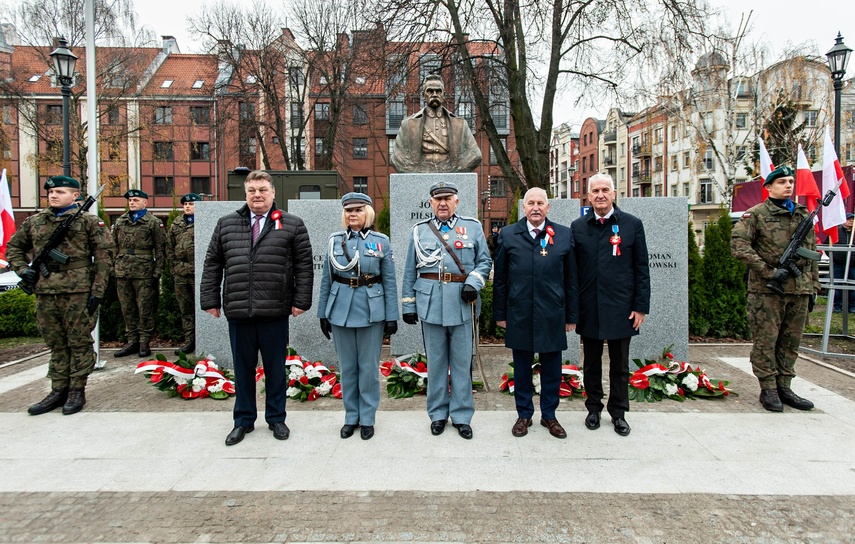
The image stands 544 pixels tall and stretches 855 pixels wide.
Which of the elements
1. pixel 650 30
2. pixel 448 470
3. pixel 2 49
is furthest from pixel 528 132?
pixel 2 49

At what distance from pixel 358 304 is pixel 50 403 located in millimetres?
3286

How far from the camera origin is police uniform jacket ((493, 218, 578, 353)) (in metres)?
4.28

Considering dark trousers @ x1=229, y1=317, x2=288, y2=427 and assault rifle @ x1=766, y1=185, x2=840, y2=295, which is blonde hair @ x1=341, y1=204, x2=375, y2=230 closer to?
dark trousers @ x1=229, y1=317, x2=288, y2=427

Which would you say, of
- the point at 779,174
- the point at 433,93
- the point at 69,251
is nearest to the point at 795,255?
the point at 779,174

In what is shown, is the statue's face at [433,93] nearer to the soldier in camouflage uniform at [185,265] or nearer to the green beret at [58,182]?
the soldier in camouflage uniform at [185,265]

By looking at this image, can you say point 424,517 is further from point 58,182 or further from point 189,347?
point 189,347

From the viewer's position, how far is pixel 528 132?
51.9 ft

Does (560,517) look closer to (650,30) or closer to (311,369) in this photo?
(311,369)

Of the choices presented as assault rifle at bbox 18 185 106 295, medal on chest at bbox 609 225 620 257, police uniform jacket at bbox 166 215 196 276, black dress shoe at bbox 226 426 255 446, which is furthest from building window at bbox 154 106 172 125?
medal on chest at bbox 609 225 620 257

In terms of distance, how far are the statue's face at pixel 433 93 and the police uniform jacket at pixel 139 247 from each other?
4546mm

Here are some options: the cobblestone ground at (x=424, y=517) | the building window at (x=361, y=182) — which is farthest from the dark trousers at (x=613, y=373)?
the building window at (x=361, y=182)

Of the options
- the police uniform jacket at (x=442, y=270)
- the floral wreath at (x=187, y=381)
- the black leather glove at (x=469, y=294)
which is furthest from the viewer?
the floral wreath at (x=187, y=381)

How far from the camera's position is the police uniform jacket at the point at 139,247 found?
8.00 metres

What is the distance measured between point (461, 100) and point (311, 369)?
499 inches
